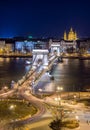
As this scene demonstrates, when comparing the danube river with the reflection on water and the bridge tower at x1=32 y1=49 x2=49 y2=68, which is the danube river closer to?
the reflection on water

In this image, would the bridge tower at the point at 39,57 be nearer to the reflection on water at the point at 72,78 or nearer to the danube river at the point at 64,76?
the danube river at the point at 64,76

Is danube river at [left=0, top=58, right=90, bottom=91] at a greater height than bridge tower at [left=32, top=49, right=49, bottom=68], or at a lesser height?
lesser

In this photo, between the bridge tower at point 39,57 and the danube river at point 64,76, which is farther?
the bridge tower at point 39,57

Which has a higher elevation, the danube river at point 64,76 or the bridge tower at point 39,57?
the bridge tower at point 39,57

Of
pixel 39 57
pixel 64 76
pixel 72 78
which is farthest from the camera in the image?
pixel 39 57

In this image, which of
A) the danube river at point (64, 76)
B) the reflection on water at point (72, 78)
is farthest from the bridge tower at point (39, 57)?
the reflection on water at point (72, 78)

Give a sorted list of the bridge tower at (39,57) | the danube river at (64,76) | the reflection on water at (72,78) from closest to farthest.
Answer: the reflection on water at (72,78)
the danube river at (64,76)
the bridge tower at (39,57)

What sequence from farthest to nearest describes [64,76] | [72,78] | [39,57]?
1. [39,57]
2. [64,76]
3. [72,78]

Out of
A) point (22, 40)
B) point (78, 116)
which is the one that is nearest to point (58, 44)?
point (22, 40)

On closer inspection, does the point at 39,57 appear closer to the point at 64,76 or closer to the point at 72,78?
the point at 64,76

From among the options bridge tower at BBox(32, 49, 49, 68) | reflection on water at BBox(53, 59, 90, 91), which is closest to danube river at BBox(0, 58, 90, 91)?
reflection on water at BBox(53, 59, 90, 91)

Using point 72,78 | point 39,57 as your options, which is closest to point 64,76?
point 72,78

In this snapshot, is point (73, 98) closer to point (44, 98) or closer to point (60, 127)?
point (44, 98)
